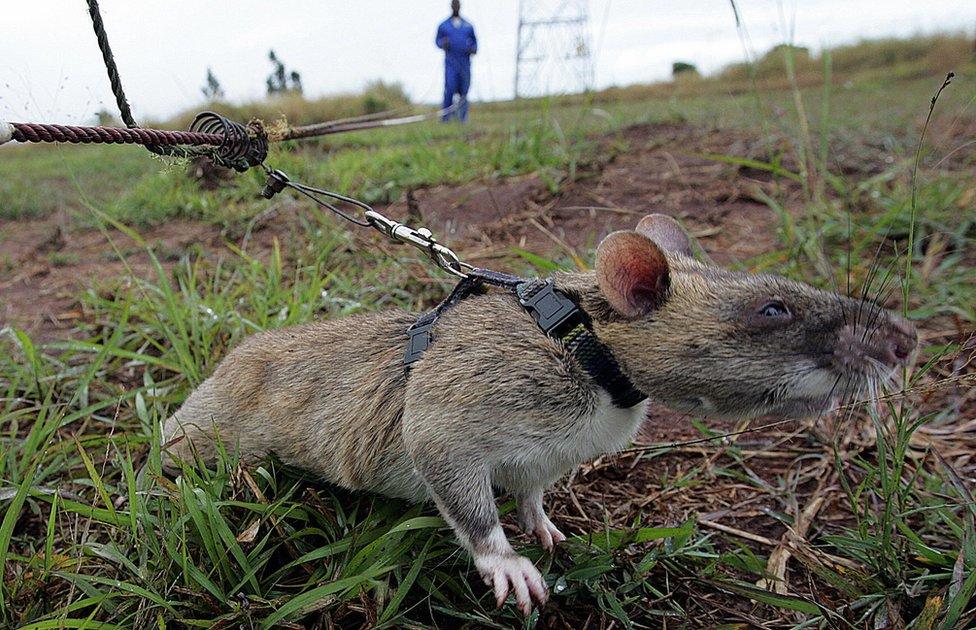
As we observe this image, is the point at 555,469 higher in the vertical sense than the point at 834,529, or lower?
higher

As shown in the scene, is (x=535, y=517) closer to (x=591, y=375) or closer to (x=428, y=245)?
(x=591, y=375)

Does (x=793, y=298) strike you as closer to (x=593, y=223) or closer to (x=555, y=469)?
(x=555, y=469)

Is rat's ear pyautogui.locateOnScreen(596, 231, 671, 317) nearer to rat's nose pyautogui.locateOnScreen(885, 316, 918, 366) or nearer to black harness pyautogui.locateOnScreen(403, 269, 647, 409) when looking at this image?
black harness pyautogui.locateOnScreen(403, 269, 647, 409)

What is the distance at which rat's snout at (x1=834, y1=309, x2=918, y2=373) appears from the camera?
70.9 inches

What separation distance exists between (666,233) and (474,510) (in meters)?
1.09

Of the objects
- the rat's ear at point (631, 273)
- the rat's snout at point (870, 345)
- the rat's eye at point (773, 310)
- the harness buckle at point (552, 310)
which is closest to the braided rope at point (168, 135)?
the harness buckle at point (552, 310)

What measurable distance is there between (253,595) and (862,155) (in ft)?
21.1

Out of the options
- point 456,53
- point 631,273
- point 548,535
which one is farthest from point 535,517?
point 456,53

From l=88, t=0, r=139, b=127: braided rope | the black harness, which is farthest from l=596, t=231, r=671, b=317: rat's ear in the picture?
l=88, t=0, r=139, b=127: braided rope

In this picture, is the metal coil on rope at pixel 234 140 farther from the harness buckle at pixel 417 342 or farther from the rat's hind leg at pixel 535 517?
the rat's hind leg at pixel 535 517

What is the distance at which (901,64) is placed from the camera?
19.1 metres

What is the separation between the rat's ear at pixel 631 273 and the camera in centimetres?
183

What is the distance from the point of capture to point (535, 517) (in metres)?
2.25

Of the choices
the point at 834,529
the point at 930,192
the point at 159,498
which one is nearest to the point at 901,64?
the point at 930,192
